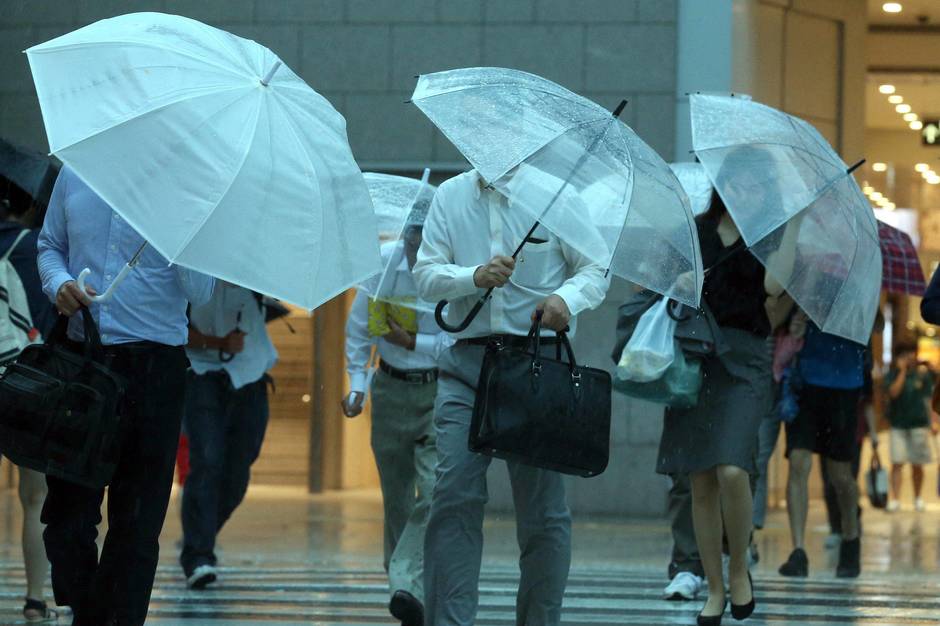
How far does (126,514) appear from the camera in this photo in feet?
17.7

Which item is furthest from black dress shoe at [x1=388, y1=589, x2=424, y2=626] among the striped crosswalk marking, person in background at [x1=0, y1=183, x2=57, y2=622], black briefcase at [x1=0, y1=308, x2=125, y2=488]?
black briefcase at [x1=0, y1=308, x2=125, y2=488]

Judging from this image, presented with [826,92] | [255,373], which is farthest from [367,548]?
[826,92]

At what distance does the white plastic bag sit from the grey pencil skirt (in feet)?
0.72

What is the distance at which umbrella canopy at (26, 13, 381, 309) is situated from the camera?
15.8ft

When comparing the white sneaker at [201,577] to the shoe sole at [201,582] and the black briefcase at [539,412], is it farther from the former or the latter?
the black briefcase at [539,412]

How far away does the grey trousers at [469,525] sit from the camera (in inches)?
221

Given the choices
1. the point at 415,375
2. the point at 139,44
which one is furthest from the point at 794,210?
the point at 139,44

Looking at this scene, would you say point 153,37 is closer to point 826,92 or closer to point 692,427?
point 692,427

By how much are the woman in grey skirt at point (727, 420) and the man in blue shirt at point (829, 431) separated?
96.0 inches

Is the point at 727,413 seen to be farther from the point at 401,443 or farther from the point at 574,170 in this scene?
the point at 574,170

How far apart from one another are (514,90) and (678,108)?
25.0ft

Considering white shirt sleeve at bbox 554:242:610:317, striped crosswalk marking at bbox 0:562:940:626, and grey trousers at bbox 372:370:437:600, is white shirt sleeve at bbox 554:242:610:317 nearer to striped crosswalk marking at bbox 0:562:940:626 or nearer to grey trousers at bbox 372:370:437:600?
grey trousers at bbox 372:370:437:600

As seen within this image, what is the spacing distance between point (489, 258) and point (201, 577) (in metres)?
3.38

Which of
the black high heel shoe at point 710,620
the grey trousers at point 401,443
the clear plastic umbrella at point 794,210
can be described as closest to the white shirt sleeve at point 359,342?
the grey trousers at point 401,443
